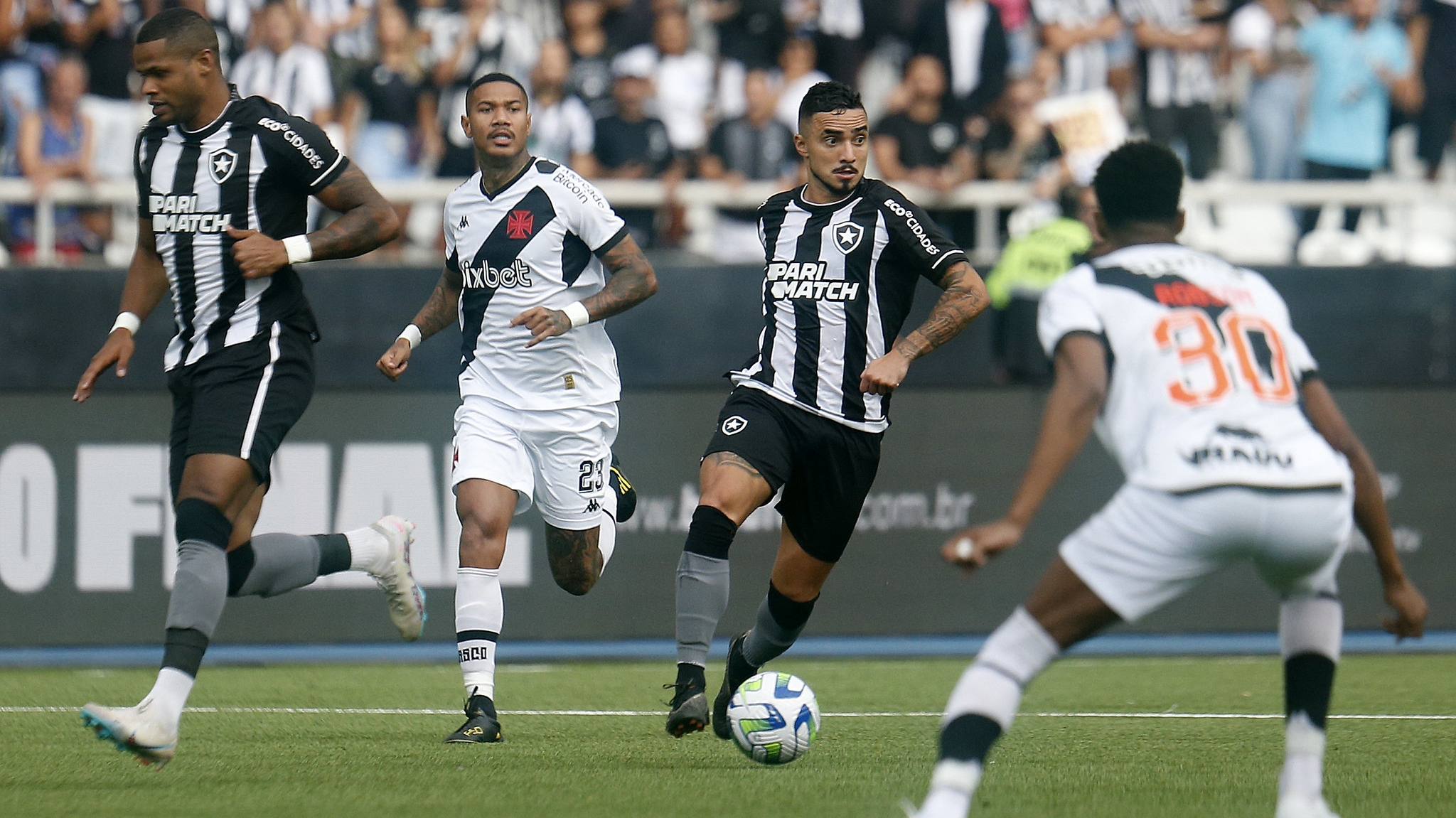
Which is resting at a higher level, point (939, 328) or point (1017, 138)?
point (1017, 138)

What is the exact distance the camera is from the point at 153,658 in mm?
10523

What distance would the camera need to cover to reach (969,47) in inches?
495

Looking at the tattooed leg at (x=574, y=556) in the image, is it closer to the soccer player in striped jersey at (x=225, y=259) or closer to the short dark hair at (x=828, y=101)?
the soccer player in striped jersey at (x=225, y=259)

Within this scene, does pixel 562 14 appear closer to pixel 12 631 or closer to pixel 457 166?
pixel 457 166

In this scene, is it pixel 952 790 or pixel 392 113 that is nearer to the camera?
pixel 952 790

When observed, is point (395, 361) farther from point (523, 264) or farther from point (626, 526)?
point (626, 526)

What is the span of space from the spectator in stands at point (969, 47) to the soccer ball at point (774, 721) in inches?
284

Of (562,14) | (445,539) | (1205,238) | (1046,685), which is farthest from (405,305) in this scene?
(1205,238)

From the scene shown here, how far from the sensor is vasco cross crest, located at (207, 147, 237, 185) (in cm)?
616

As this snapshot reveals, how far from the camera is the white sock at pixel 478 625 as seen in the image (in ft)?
21.3

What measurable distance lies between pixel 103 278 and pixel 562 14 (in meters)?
4.10

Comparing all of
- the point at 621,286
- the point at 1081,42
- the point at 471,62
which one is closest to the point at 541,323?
the point at 621,286

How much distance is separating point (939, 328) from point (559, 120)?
19.7 feet

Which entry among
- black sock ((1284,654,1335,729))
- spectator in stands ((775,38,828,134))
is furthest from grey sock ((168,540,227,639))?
spectator in stands ((775,38,828,134))
